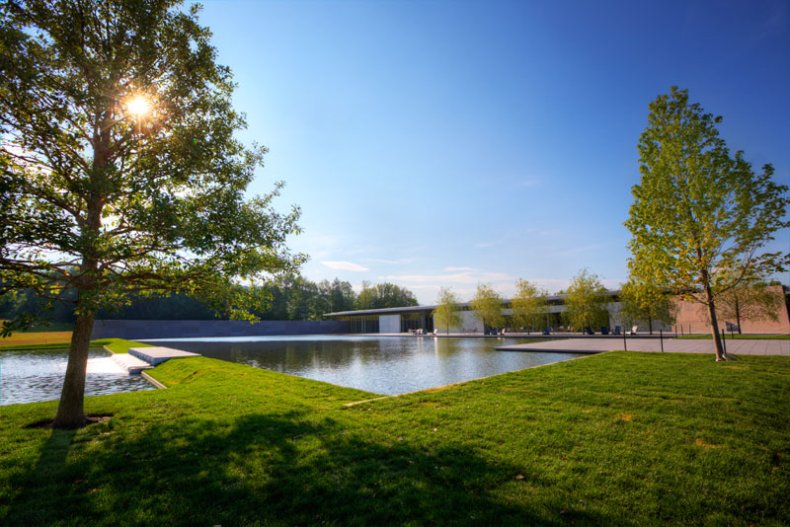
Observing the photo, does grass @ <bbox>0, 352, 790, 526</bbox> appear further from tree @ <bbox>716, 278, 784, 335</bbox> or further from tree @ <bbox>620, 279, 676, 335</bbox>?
tree @ <bbox>716, 278, 784, 335</bbox>

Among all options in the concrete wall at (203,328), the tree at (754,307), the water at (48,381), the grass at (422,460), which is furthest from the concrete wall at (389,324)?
the grass at (422,460)

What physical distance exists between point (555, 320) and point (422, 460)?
41254mm

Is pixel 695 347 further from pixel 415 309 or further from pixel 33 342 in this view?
pixel 33 342

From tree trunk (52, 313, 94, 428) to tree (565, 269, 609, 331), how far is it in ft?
115

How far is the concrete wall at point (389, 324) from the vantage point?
57156 millimetres

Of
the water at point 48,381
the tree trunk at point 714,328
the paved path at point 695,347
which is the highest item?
the tree trunk at point 714,328

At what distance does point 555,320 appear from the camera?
136 ft

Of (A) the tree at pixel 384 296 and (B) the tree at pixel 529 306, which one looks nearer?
(B) the tree at pixel 529 306

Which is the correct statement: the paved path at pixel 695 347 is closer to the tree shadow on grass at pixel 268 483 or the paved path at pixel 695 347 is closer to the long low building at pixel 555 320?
the long low building at pixel 555 320

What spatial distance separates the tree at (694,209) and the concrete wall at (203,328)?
174 ft

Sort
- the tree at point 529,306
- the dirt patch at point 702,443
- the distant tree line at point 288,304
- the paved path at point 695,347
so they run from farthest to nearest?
the distant tree line at point 288,304
the tree at point 529,306
the paved path at point 695,347
the dirt patch at point 702,443

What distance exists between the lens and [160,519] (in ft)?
11.0

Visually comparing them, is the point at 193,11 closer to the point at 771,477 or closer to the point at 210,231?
the point at 210,231

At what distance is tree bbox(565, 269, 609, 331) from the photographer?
111 ft
